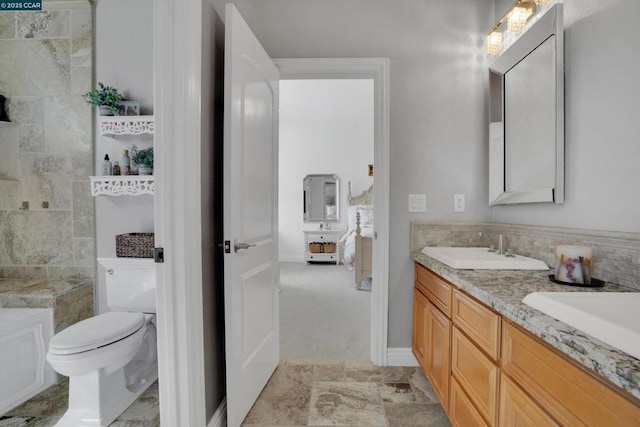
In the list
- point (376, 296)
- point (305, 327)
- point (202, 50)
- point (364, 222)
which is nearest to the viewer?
point (202, 50)

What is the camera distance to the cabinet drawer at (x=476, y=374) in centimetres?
106

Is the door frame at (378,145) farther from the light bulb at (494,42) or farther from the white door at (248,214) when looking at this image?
the light bulb at (494,42)

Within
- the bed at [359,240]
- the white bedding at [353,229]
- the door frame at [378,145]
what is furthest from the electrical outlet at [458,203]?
the white bedding at [353,229]

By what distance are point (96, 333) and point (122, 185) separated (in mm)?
915

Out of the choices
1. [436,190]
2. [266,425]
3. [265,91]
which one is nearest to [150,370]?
[266,425]

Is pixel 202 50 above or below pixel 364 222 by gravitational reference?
above

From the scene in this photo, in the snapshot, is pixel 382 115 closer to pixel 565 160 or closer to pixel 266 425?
pixel 565 160

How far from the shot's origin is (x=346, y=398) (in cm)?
181

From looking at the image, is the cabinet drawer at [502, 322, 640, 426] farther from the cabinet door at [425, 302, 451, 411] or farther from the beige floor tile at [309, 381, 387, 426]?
the beige floor tile at [309, 381, 387, 426]

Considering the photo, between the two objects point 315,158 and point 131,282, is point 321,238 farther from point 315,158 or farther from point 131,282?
point 131,282

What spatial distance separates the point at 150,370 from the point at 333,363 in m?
1.24

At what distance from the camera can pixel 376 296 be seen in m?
2.17

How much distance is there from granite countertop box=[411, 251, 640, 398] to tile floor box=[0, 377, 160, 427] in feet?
5.98

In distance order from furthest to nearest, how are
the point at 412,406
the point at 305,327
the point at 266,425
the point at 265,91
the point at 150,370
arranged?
the point at 305,327
the point at 150,370
the point at 265,91
the point at 412,406
the point at 266,425
